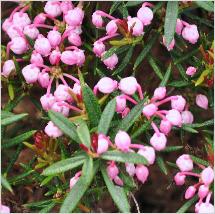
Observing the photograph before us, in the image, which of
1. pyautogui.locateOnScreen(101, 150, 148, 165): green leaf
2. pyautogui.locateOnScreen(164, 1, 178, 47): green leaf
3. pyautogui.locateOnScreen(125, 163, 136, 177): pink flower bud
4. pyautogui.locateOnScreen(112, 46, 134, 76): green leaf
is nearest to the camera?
pyautogui.locateOnScreen(101, 150, 148, 165): green leaf

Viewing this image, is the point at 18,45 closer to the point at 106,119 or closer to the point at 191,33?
the point at 106,119

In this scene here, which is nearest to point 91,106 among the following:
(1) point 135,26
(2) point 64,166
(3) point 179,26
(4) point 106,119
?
(4) point 106,119

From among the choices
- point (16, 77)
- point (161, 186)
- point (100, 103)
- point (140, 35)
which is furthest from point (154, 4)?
point (161, 186)

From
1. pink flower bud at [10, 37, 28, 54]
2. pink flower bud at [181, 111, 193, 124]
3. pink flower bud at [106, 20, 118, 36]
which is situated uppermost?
pink flower bud at [106, 20, 118, 36]

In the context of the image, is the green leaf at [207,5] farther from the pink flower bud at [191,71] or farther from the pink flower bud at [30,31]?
the pink flower bud at [30,31]

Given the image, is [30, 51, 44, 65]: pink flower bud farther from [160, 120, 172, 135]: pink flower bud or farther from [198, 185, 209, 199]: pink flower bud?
[198, 185, 209, 199]: pink flower bud

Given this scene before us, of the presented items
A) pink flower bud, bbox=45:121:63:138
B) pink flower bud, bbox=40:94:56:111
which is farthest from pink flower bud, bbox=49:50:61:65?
pink flower bud, bbox=45:121:63:138

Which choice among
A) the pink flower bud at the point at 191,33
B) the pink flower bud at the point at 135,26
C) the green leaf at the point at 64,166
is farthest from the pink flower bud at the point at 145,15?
the green leaf at the point at 64,166
